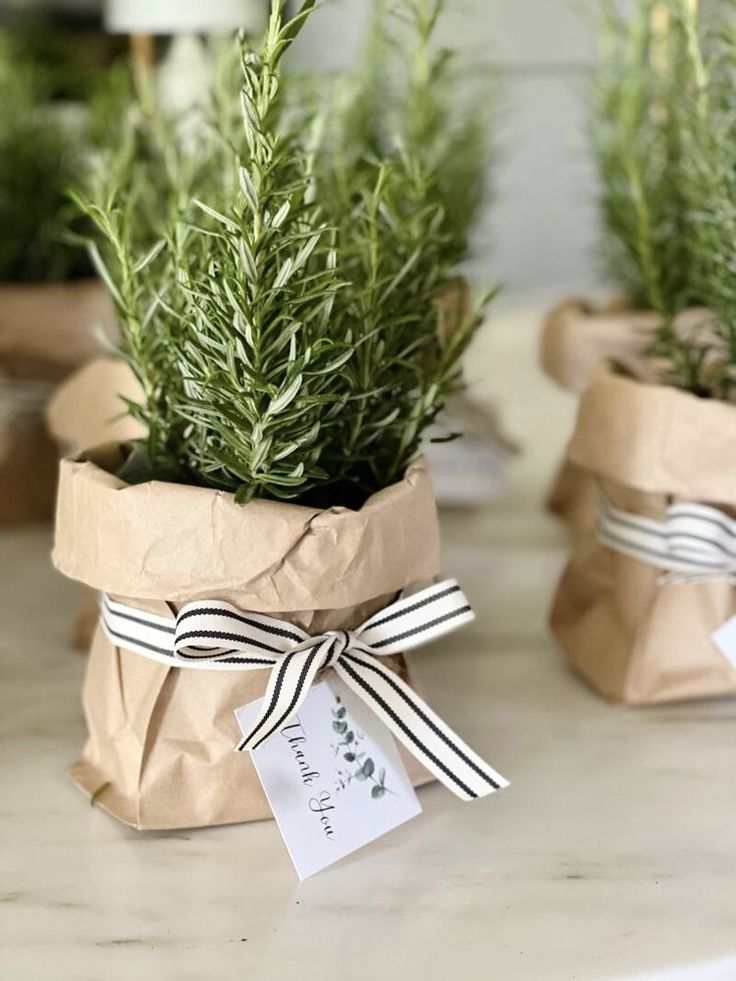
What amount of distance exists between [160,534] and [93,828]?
0.15 m

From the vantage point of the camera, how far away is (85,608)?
68 cm

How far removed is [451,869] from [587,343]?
44cm

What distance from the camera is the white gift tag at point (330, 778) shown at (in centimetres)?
48

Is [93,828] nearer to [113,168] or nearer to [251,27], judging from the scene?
[113,168]

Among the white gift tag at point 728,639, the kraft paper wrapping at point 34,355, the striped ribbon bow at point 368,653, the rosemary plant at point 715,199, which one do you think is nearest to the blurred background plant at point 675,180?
the rosemary plant at point 715,199

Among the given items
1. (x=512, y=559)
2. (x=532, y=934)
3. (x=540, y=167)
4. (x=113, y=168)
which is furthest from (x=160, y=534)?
(x=540, y=167)

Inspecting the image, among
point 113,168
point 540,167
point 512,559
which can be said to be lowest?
point 512,559

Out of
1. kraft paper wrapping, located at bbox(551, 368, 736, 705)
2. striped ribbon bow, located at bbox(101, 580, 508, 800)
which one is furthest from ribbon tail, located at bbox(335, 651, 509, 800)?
kraft paper wrapping, located at bbox(551, 368, 736, 705)

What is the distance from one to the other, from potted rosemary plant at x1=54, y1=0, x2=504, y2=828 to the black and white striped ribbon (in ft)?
0.45

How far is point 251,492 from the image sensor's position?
0.46 m

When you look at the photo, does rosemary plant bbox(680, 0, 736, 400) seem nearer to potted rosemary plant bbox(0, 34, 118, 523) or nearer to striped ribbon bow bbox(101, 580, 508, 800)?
striped ribbon bow bbox(101, 580, 508, 800)

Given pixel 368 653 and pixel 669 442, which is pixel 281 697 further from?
pixel 669 442

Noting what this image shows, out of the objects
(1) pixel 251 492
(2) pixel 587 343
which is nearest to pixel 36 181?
(2) pixel 587 343

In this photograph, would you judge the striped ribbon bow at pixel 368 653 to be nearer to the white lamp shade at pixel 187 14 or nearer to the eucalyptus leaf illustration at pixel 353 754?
the eucalyptus leaf illustration at pixel 353 754
